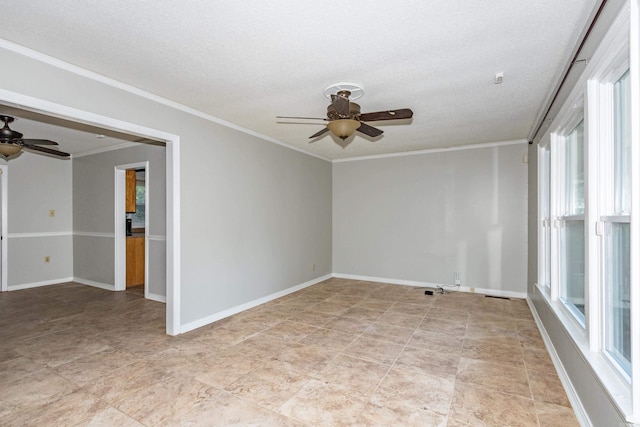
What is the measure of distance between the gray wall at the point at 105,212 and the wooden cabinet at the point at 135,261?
0.86 ft

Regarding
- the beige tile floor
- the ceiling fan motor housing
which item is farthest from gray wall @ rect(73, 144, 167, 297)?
the ceiling fan motor housing

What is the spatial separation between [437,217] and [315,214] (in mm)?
2177

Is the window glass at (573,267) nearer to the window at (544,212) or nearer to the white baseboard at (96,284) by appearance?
the window at (544,212)

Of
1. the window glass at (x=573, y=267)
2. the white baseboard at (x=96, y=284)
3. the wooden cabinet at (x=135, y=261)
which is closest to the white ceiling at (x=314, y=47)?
A: the window glass at (x=573, y=267)

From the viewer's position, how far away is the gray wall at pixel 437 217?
16.5ft

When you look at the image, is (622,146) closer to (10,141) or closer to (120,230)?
(10,141)

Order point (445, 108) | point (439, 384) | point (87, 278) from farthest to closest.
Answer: point (87, 278) → point (445, 108) → point (439, 384)

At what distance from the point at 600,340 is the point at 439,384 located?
1.07 metres

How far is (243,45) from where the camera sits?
2240mm

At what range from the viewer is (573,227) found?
2.86 meters

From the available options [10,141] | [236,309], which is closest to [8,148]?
[10,141]

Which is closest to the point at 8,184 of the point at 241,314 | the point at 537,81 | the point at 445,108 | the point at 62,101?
the point at 62,101

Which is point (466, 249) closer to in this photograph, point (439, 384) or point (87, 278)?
point (439, 384)

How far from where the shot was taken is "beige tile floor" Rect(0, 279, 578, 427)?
2.07m
